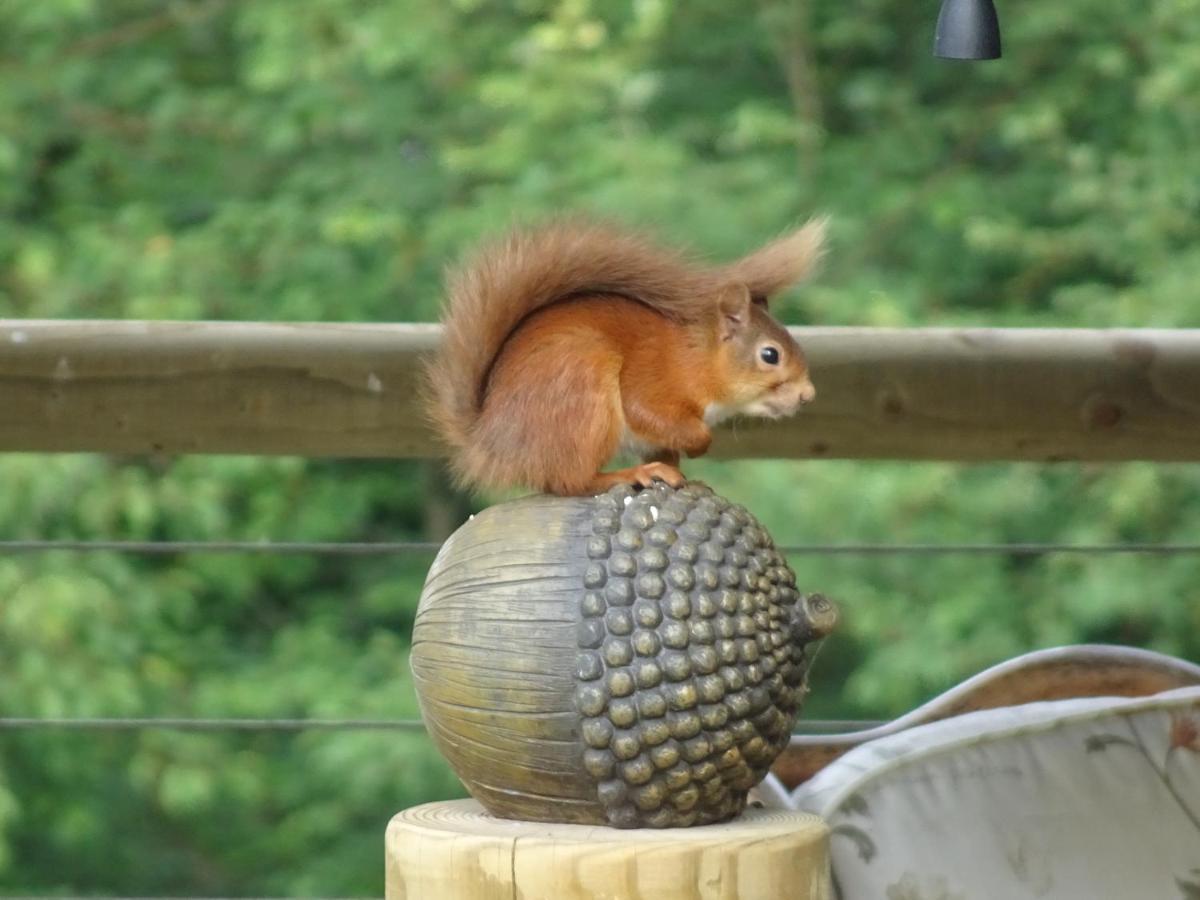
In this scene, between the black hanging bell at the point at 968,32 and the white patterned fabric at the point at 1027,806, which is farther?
the white patterned fabric at the point at 1027,806

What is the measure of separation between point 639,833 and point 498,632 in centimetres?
15

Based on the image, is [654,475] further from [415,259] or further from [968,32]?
[415,259]

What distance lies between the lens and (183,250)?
3.42 meters

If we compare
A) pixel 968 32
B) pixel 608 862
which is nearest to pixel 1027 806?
pixel 608 862

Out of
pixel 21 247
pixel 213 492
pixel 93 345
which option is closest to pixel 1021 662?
pixel 93 345

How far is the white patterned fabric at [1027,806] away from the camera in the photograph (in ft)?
3.94

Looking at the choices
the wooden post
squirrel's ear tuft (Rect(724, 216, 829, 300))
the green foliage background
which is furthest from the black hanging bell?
the green foliage background

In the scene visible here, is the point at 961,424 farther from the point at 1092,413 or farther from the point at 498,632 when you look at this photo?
the point at 498,632

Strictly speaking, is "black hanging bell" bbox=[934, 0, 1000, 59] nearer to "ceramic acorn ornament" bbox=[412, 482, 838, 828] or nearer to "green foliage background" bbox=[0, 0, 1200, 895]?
"ceramic acorn ornament" bbox=[412, 482, 838, 828]

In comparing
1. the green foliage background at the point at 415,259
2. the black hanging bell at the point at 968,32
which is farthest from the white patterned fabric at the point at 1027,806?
the green foliage background at the point at 415,259

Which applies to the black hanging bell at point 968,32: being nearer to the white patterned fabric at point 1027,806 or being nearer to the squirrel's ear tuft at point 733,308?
the squirrel's ear tuft at point 733,308

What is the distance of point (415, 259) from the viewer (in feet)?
11.3

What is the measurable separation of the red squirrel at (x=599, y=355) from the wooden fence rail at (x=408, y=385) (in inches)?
12.3

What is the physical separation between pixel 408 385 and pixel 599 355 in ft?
1.37
